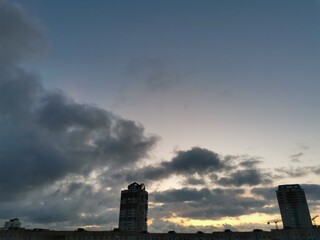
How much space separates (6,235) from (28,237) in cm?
1413

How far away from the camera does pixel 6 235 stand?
646 feet

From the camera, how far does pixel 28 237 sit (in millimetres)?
199375
